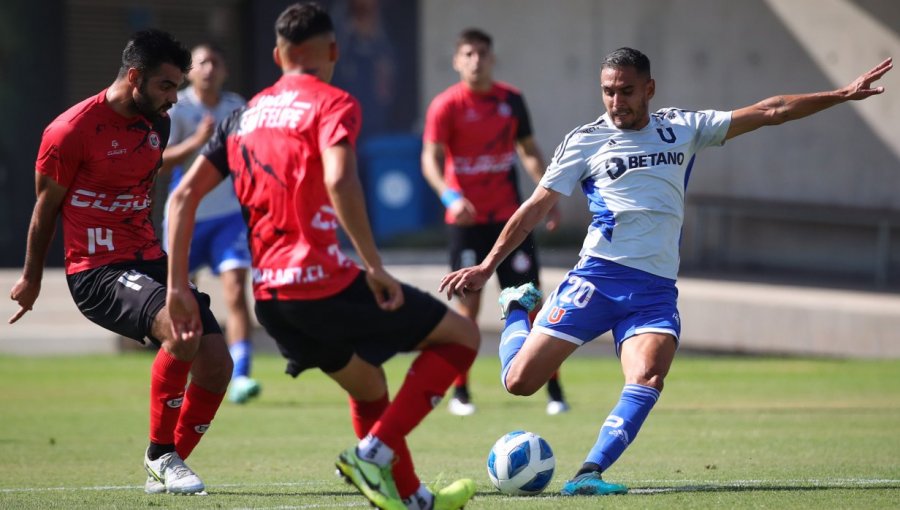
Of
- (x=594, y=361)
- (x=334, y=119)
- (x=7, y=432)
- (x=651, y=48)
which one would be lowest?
(x=594, y=361)

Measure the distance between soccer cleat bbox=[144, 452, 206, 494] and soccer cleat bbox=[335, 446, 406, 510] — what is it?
1436mm

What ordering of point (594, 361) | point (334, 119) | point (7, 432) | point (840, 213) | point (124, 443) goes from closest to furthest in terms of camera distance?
point (334, 119)
point (124, 443)
point (7, 432)
point (594, 361)
point (840, 213)

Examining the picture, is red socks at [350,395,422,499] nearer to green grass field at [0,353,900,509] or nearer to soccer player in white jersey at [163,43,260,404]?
green grass field at [0,353,900,509]

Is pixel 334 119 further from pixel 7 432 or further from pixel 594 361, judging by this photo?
pixel 594 361

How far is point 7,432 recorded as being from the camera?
9742mm

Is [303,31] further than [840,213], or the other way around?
[840,213]

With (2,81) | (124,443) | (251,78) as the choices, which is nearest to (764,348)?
(124,443)

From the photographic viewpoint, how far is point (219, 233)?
11.1m

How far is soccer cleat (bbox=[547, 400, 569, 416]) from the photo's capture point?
10.4 m

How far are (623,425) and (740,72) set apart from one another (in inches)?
532

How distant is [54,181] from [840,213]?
42.5 ft

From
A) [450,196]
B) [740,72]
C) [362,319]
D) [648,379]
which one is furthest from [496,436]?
[740,72]

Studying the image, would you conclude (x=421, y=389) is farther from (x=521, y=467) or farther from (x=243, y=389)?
(x=243, y=389)

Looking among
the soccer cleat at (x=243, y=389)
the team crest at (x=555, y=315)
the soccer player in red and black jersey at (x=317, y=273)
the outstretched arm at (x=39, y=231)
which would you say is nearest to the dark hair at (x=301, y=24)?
the soccer player in red and black jersey at (x=317, y=273)
